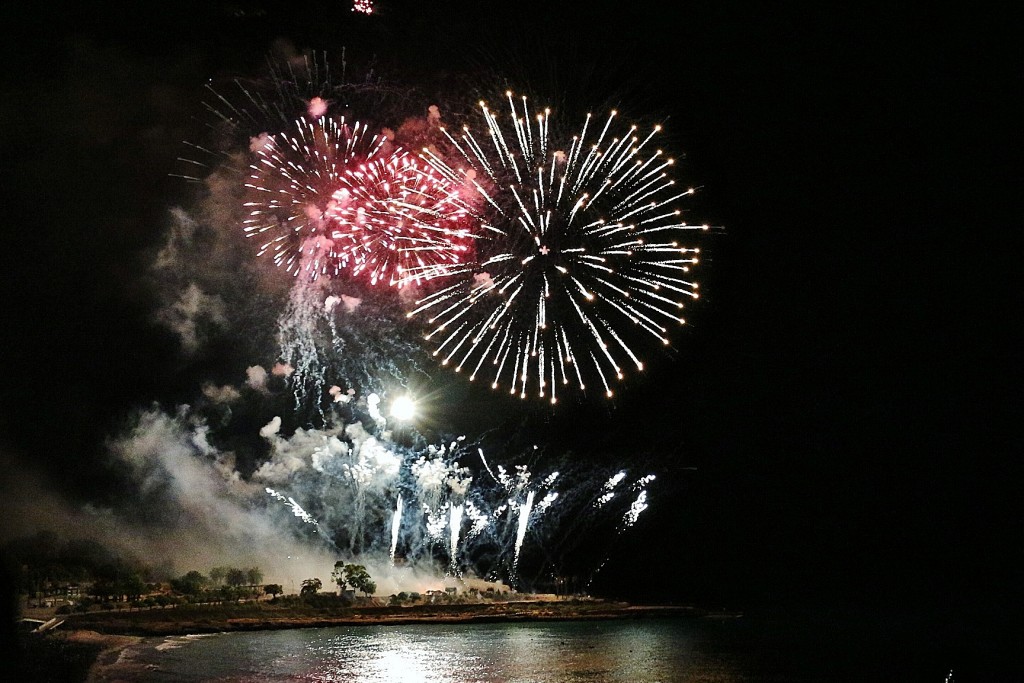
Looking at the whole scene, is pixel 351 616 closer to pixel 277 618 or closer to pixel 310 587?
pixel 310 587

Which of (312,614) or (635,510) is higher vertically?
(635,510)

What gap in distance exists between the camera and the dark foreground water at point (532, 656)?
2497 cm

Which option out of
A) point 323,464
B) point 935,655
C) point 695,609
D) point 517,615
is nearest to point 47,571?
point 323,464

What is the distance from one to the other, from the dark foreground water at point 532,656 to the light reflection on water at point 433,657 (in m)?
0.04

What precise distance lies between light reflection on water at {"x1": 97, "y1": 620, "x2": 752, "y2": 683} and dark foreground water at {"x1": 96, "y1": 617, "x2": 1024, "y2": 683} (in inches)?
1.8

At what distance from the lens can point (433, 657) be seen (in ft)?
101

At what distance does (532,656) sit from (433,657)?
13.2 ft

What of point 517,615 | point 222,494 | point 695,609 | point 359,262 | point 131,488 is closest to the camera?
point 359,262

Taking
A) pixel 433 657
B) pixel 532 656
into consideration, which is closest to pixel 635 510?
pixel 532 656

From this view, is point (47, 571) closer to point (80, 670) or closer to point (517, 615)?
point (80, 670)

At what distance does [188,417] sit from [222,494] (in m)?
6.71

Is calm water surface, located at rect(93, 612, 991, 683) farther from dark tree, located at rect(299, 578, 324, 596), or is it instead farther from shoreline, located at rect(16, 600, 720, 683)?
dark tree, located at rect(299, 578, 324, 596)

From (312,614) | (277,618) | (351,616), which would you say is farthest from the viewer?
(351,616)

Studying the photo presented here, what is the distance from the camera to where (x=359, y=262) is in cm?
2106
